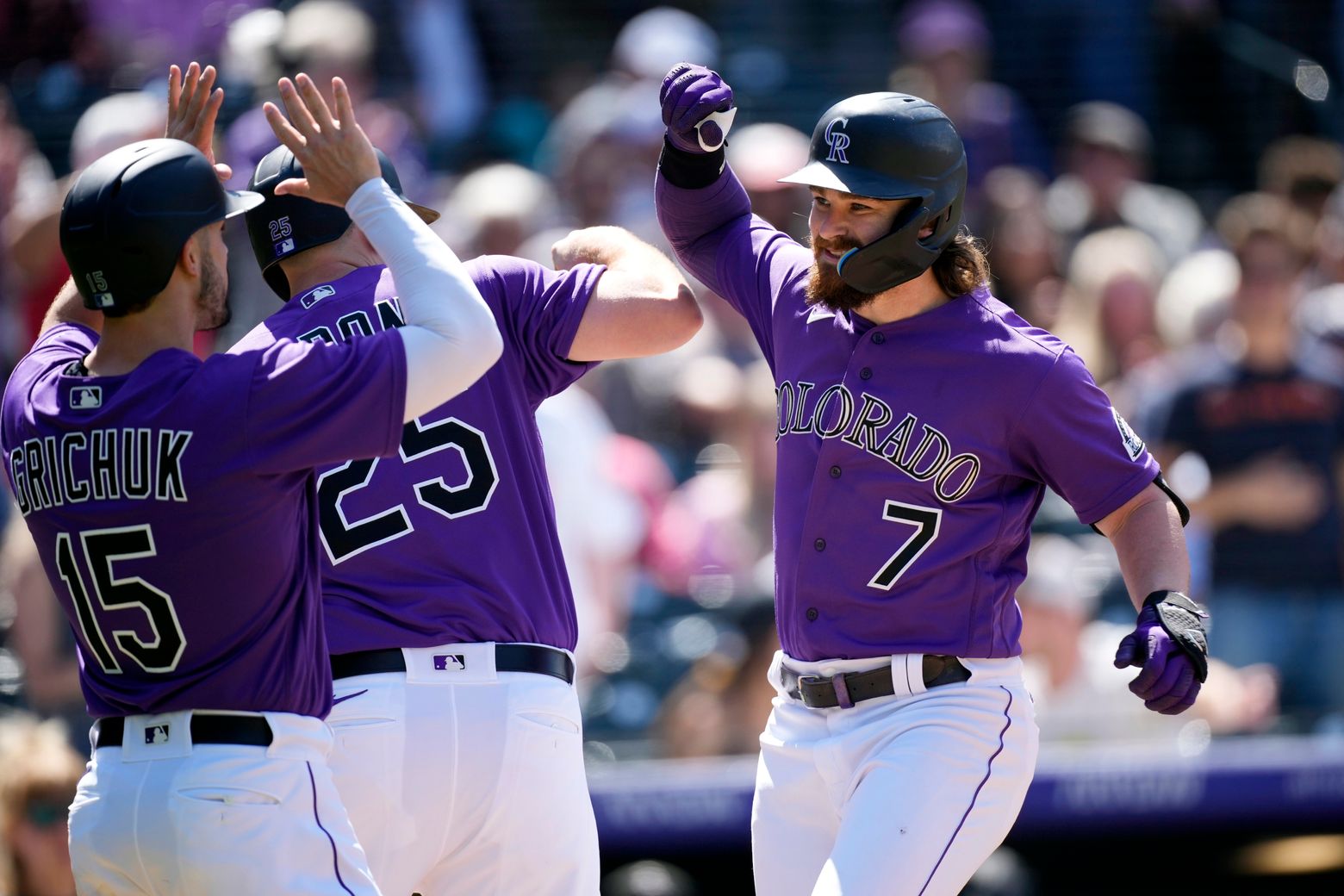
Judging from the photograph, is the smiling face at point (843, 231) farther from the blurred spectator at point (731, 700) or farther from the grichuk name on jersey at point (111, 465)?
the blurred spectator at point (731, 700)

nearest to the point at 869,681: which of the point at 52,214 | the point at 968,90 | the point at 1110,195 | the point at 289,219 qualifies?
the point at 289,219

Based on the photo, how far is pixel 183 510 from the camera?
112 inches

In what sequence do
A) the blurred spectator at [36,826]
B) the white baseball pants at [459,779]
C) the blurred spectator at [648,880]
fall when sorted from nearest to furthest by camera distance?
the white baseball pants at [459,779] < the blurred spectator at [36,826] < the blurred spectator at [648,880]

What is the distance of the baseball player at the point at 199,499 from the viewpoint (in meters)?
2.83

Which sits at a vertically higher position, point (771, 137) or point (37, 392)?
point (37, 392)

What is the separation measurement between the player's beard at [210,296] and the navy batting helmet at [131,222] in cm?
9

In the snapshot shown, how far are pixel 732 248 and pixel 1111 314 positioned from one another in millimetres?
4097

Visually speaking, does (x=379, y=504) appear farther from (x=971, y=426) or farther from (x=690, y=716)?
(x=690, y=716)

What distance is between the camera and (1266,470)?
6922 millimetres

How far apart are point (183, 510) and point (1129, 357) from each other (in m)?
5.65

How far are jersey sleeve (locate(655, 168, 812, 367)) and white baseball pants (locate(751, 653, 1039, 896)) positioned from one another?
0.85 metres

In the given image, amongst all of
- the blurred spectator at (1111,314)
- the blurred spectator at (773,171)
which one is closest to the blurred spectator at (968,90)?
the blurred spectator at (1111,314)

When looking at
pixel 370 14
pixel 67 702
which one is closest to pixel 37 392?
pixel 67 702

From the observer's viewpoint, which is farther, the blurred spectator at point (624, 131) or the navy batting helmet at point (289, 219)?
the blurred spectator at point (624, 131)
